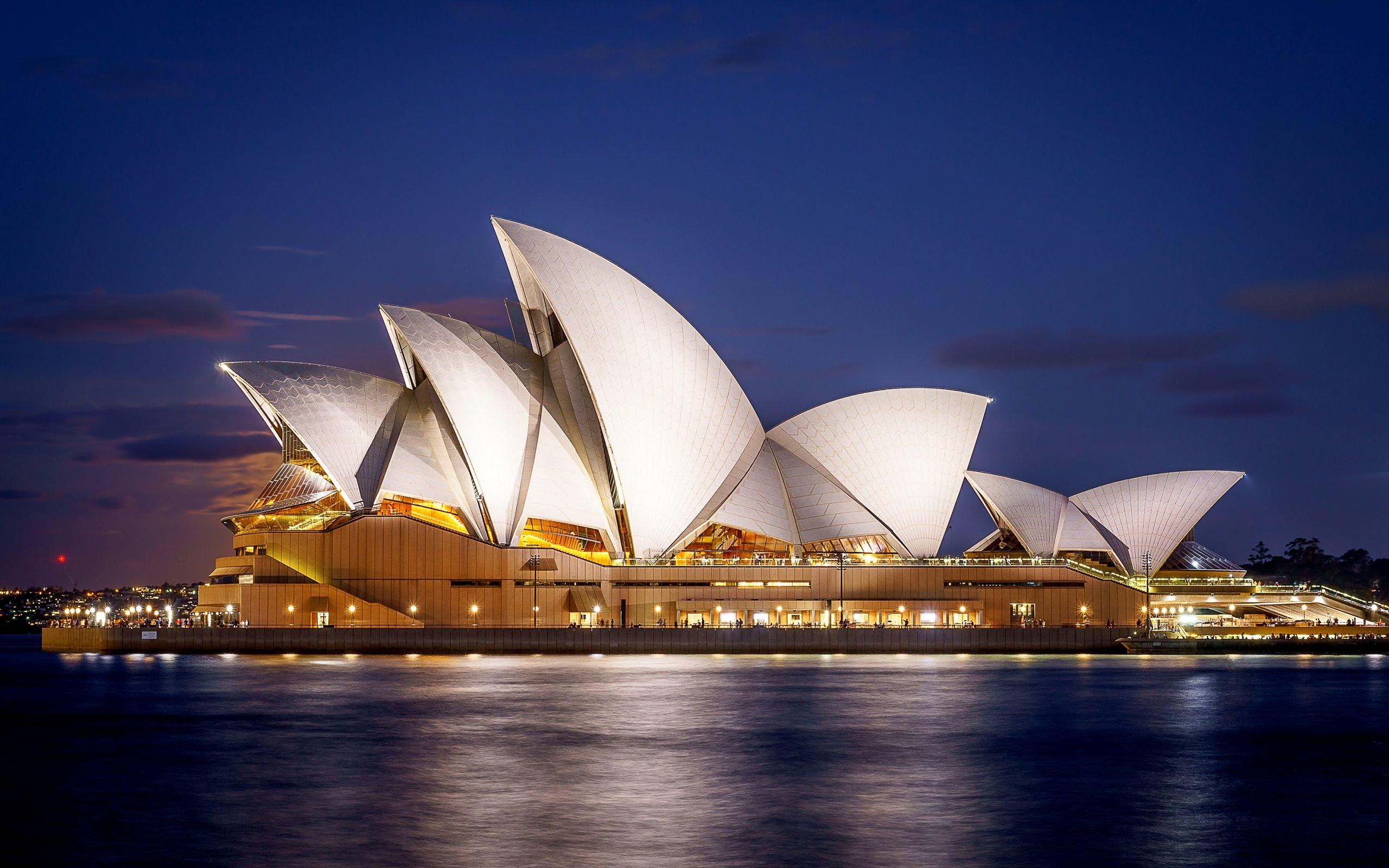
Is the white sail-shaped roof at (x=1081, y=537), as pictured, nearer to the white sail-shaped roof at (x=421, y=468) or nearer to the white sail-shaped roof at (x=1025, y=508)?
the white sail-shaped roof at (x=1025, y=508)

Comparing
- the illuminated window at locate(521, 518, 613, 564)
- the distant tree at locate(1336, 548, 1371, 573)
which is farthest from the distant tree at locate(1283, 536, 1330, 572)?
the illuminated window at locate(521, 518, 613, 564)

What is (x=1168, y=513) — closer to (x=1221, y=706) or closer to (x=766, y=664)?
(x=766, y=664)

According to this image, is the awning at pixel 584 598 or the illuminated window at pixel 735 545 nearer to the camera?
the awning at pixel 584 598

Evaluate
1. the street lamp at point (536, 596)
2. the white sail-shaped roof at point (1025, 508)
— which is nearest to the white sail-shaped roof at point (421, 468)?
the street lamp at point (536, 596)

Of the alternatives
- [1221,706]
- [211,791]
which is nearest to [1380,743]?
[1221,706]

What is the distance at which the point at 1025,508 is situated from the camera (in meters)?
77.8

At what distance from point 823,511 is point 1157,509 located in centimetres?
2099

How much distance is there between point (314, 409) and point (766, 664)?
25.0 meters

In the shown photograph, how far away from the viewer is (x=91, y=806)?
23.4 metres

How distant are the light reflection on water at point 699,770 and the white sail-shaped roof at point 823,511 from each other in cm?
2332

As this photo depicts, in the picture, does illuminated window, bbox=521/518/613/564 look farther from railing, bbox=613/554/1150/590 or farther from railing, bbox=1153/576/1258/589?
railing, bbox=1153/576/1258/589

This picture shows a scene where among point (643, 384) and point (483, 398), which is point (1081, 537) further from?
point (483, 398)

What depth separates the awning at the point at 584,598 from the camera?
64.5m

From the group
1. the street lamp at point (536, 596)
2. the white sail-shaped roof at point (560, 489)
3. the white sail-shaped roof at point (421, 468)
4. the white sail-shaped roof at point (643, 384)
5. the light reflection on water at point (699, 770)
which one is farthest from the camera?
the white sail-shaped roof at point (560, 489)
